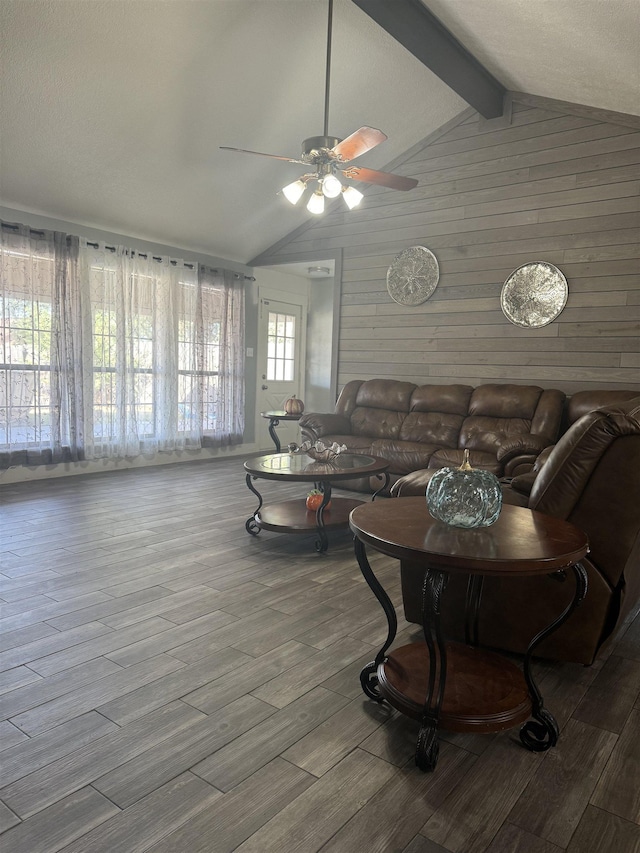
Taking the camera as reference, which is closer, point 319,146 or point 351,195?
point 319,146

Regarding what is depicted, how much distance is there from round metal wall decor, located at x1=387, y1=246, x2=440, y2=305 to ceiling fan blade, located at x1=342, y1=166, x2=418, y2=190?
1.61 meters

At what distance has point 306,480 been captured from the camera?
3342 mm

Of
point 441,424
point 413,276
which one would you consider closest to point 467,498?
point 441,424

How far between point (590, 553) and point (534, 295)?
3670 millimetres

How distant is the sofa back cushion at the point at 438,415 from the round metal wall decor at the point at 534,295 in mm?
A: 808

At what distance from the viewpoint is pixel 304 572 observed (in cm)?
311

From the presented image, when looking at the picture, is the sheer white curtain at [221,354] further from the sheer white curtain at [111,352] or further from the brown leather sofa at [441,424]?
the brown leather sofa at [441,424]

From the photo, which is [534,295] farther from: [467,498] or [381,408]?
[467,498]

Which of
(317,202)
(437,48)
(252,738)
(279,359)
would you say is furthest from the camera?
(279,359)

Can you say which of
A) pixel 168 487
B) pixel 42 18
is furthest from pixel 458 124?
pixel 168 487

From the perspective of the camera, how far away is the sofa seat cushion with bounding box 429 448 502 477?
4320 millimetres

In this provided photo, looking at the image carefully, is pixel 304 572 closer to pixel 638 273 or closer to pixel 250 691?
pixel 250 691

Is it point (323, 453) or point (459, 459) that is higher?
point (323, 453)

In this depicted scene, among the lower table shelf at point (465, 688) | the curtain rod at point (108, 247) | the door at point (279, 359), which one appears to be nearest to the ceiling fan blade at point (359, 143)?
the lower table shelf at point (465, 688)
